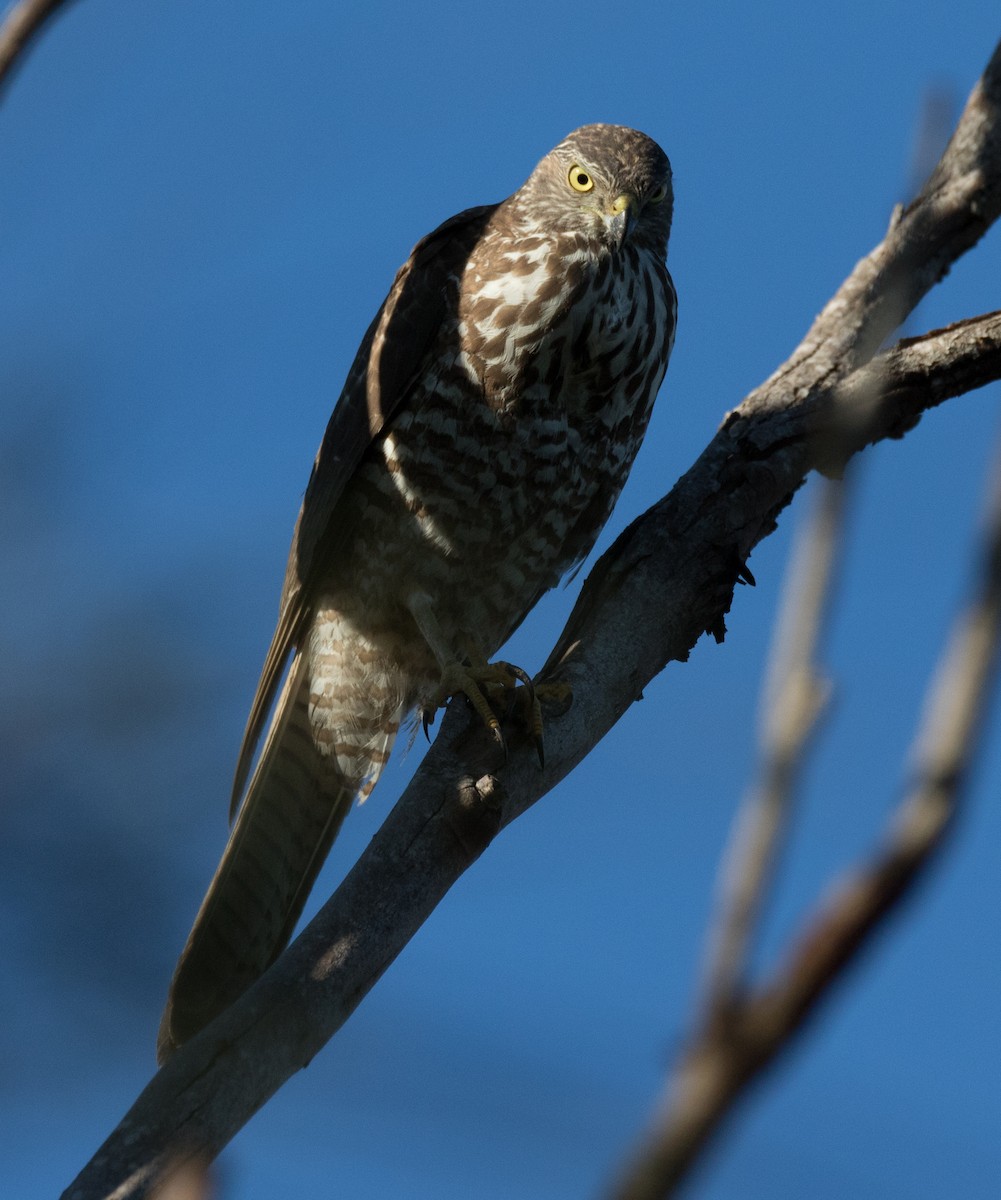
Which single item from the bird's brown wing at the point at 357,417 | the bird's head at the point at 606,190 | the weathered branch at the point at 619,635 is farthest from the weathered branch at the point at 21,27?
the bird's head at the point at 606,190

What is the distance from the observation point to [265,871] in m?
3.94

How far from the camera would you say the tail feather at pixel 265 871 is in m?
3.51

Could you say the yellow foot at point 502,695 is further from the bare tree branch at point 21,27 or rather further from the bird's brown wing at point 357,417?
Answer: the bare tree branch at point 21,27

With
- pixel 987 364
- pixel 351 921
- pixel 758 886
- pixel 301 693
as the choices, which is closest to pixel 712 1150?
pixel 758 886

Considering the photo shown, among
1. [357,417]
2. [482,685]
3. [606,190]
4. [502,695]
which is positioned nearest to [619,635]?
[502,695]

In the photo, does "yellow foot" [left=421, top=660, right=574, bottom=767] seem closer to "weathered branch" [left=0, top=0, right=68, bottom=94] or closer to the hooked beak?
the hooked beak

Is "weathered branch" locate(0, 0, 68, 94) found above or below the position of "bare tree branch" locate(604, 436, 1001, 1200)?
above

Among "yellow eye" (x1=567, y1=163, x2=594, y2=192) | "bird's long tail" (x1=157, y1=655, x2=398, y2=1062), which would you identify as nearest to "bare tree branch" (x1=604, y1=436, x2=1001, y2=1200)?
"bird's long tail" (x1=157, y1=655, x2=398, y2=1062)

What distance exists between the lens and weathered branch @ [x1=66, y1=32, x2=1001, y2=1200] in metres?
2.23

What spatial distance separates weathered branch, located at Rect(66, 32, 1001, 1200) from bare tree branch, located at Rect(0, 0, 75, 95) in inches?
59.8

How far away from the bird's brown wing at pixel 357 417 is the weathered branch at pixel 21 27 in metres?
2.53

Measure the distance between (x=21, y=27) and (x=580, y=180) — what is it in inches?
122

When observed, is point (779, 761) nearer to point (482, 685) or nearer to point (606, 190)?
point (482, 685)

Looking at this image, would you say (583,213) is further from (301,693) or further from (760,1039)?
(760,1039)
